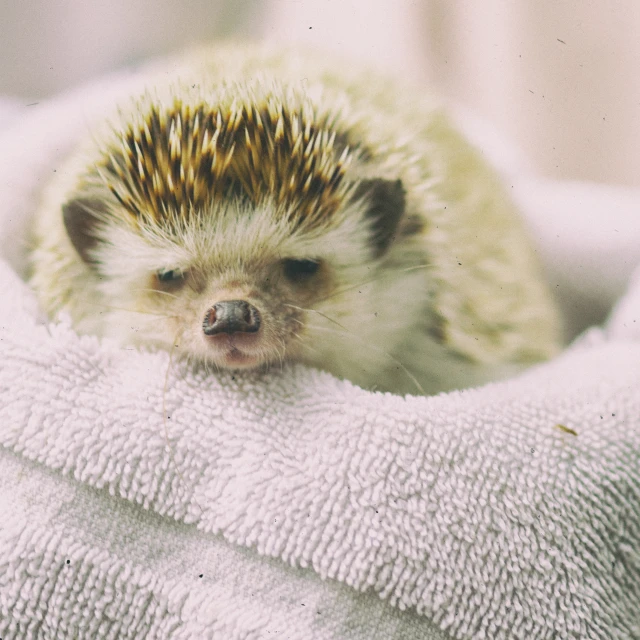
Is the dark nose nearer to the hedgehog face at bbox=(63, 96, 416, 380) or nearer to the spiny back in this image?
the hedgehog face at bbox=(63, 96, 416, 380)

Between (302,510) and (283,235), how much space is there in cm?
38

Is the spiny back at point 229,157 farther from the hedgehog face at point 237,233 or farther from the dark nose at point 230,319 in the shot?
the dark nose at point 230,319

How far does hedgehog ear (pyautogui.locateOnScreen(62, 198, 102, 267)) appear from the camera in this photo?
872mm

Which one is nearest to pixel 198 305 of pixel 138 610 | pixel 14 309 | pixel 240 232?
pixel 240 232

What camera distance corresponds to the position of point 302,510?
660mm

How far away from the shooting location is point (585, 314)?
4.67 ft

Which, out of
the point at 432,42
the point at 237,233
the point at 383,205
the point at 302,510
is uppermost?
the point at 432,42

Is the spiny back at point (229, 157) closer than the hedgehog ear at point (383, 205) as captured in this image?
Yes

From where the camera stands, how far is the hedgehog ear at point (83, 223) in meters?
0.87

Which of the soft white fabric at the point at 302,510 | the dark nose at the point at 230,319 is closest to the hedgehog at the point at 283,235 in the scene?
the dark nose at the point at 230,319

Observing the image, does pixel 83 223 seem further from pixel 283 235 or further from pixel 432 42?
pixel 432 42

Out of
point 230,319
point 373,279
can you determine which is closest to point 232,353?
point 230,319

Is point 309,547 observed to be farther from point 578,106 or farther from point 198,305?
point 578,106

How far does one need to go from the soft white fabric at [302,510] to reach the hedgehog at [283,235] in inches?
5.1
